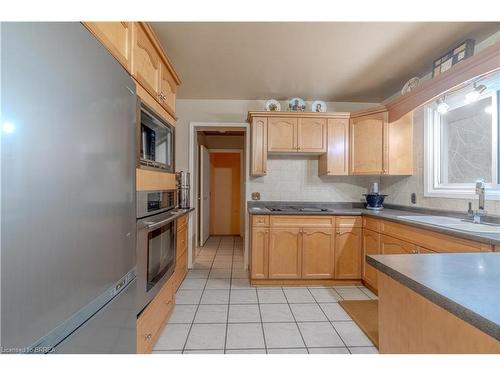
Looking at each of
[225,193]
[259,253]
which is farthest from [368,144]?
[225,193]

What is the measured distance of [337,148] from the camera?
9.40 ft

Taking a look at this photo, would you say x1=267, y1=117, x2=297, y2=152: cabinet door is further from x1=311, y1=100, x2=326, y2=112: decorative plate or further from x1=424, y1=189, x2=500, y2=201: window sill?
x1=424, y1=189, x2=500, y2=201: window sill

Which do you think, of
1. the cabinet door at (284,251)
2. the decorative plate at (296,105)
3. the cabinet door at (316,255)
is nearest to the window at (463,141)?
the cabinet door at (316,255)

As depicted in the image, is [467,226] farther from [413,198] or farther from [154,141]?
[154,141]

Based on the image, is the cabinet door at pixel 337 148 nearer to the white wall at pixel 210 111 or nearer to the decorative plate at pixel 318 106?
the decorative plate at pixel 318 106

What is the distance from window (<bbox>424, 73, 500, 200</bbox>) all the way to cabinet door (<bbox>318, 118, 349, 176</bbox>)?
813mm

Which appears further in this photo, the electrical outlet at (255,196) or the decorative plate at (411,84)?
the electrical outlet at (255,196)

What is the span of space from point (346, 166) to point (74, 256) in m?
2.87

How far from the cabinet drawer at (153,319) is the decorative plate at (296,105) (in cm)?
246

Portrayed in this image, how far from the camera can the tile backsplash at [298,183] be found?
316 centimetres

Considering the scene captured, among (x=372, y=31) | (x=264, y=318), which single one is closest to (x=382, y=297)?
(x=264, y=318)

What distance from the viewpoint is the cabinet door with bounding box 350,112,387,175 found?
268 cm

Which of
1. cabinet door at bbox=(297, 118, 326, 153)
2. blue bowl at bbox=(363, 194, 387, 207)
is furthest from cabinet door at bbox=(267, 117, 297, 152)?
blue bowl at bbox=(363, 194, 387, 207)

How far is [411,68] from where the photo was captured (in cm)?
234
